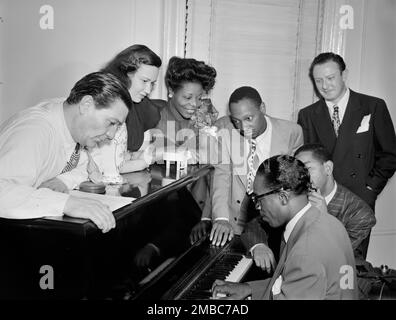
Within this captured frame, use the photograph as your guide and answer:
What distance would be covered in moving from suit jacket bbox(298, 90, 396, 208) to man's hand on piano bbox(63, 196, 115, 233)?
2919 millimetres

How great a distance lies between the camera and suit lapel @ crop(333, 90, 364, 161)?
437 centimetres

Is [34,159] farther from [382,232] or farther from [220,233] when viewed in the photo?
[382,232]

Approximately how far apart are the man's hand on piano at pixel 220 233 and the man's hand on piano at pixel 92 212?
139 cm

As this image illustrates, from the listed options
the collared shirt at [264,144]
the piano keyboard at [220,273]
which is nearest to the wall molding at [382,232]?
the collared shirt at [264,144]

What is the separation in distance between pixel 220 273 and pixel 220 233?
434 millimetres

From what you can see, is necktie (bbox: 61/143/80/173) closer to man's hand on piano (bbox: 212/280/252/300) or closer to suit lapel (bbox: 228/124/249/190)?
man's hand on piano (bbox: 212/280/252/300)

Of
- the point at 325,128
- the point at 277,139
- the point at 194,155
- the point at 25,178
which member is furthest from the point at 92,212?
the point at 325,128

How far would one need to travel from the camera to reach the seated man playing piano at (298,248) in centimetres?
216

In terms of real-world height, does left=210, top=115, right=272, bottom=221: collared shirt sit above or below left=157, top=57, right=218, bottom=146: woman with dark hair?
below

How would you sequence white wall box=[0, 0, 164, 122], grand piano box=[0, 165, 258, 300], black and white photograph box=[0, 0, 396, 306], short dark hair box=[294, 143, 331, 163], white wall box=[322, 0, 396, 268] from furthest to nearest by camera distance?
white wall box=[322, 0, 396, 268]
white wall box=[0, 0, 164, 122]
short dark hair box=[294, 143, 331, 163]
black and white photograph box=[0, 0, 396, 306]
grand piano box=[0, 165, 258, 300]

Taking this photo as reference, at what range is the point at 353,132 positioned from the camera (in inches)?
172

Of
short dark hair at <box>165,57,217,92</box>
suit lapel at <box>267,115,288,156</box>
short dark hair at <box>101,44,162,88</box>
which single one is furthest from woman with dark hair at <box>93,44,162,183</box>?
suit lapel at <box>267,115,288,156</box>
